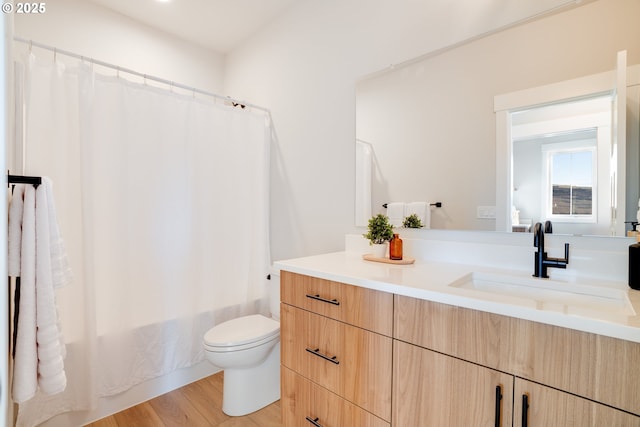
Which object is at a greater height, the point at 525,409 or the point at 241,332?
the point at 525,409

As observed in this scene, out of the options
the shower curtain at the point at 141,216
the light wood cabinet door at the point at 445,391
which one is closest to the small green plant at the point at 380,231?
the light wood cabinet door at the point at 445,391

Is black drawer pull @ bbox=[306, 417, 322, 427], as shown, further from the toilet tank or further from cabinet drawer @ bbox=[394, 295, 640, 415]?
the toilet tank

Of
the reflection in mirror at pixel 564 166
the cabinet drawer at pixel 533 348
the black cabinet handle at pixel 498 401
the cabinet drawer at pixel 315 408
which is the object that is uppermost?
the reflection in mirror at pixel 564 166

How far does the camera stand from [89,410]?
5.33ft

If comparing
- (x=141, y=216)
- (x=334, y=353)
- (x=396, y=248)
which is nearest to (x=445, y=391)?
(x=334, y=353)

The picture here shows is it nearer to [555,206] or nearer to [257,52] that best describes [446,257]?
[555,206]

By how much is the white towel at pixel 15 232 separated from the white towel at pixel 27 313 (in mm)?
17

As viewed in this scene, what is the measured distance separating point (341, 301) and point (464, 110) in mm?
1058

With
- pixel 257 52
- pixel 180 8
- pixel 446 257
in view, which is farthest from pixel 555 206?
pixel 180 8

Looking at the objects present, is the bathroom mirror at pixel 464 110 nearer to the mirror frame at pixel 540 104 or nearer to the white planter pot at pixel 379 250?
the mirror frame at pixel 540 104

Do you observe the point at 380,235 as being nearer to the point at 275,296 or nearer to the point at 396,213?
the point at 396,213

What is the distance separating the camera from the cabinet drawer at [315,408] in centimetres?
114

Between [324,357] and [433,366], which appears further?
[324,357]

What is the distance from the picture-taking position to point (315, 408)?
128 centimetres
